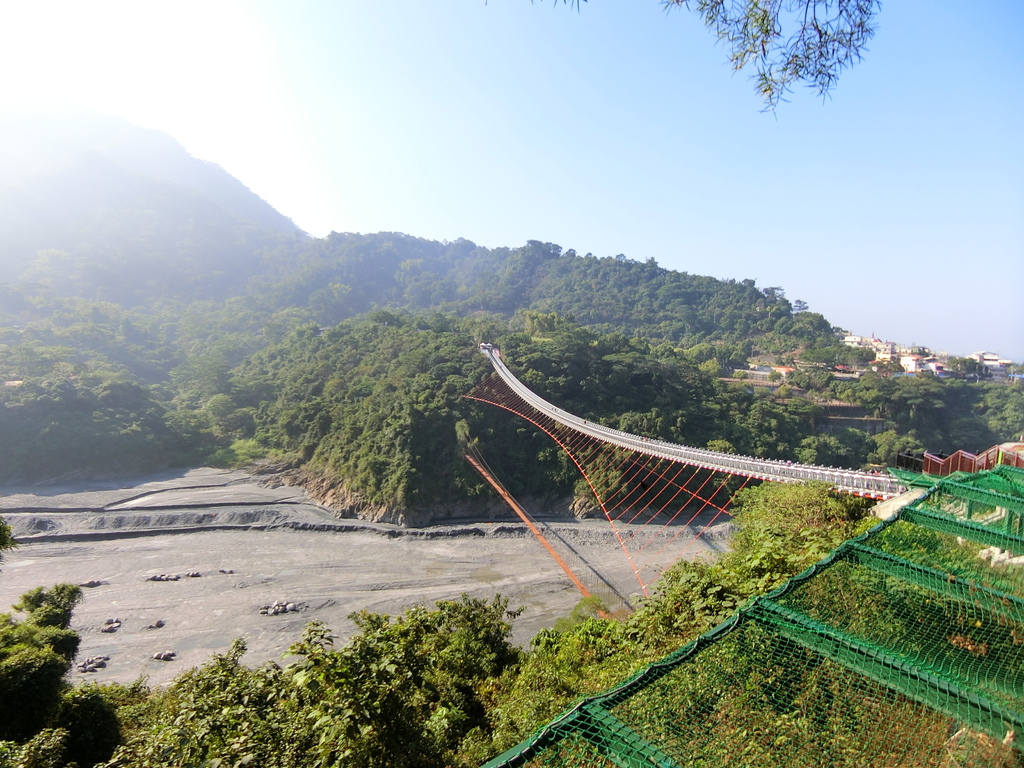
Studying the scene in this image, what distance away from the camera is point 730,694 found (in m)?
1.74

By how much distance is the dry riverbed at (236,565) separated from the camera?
11.8 m

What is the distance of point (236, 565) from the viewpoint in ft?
49.9

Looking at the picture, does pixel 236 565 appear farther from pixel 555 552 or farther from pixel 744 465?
pixel 744 465

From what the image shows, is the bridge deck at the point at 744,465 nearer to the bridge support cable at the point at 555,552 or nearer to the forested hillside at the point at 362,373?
the forested hillside at the point at 362,373

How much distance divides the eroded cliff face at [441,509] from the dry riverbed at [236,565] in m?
0.51

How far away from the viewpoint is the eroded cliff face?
60.2 ft

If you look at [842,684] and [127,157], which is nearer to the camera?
[842,684]

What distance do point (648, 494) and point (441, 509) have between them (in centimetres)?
790

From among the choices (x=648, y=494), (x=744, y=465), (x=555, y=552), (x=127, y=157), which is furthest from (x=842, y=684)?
(x=127, y=157)

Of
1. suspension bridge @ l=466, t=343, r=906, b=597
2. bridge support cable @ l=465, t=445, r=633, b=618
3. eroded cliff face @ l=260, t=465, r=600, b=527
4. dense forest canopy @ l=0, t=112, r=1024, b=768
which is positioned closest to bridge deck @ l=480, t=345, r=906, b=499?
suspension bridge @ l=466, t=343, r=906, b=597

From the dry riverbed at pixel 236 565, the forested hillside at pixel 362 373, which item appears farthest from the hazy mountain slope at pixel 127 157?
the dry riverbed at pixel 236 565

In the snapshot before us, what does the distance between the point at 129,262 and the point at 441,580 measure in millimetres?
67244

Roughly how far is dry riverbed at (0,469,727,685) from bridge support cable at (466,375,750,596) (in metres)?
0.82

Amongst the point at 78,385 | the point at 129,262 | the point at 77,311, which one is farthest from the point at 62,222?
the point at 78,385
